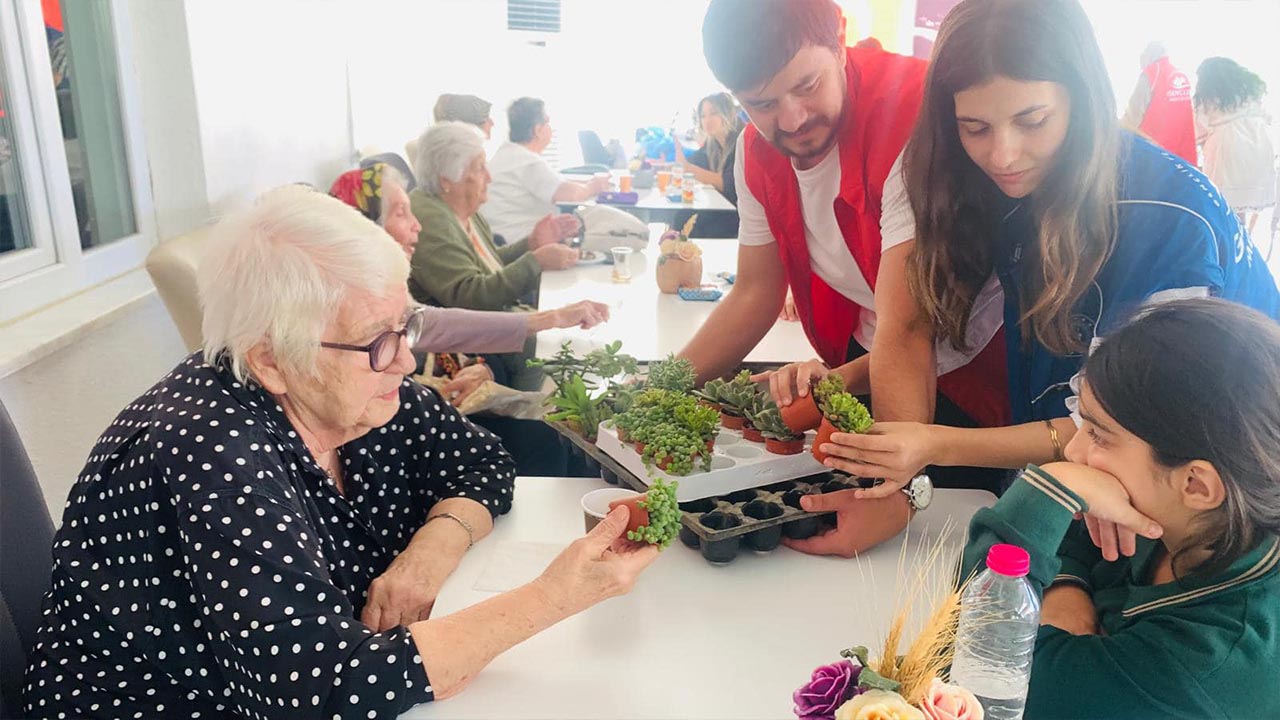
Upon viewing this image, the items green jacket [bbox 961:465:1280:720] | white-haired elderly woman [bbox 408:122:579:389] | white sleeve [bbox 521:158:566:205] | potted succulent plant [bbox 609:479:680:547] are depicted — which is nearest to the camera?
green jacket [bbox 961:465:1280:720]

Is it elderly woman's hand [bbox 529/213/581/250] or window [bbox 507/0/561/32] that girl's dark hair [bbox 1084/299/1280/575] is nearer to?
elderly woman's hand [bbox 529/213/581/250]

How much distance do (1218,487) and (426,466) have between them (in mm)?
1240

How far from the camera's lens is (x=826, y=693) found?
32.8 inches

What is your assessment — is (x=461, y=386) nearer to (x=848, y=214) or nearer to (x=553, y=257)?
(x=553, y=257)

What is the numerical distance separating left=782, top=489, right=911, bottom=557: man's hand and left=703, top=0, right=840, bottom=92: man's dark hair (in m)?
0.73

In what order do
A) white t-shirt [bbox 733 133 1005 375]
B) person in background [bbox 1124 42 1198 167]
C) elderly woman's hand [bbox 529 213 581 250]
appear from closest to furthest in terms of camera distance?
white t-shirt [bbox 733 133 1005 375] < elderly woman's hand [bbox 529 213 581 250] < person in background [bbox 1124 42 1198 167]

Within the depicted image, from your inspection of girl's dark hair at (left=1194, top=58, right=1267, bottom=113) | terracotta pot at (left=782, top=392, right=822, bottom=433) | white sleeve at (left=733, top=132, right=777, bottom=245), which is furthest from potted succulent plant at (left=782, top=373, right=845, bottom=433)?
girl's dark hair at (left=1194, top=58, right=1267, bottom=113)

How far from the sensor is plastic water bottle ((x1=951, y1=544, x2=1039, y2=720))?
3.22 ft

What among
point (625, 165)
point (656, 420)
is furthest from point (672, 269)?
point (625, 165)

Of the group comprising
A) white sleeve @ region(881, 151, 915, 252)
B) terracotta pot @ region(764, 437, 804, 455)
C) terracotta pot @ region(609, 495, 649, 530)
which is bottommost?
terracotta pot @ region(764, 437, 804, 455)

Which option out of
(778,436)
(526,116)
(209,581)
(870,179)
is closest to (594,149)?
(526,116)

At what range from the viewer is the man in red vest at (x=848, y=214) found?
1534 millimetres

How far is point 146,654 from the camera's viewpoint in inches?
49.4

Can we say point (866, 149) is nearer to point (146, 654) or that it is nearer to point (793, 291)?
point (793, 291)
